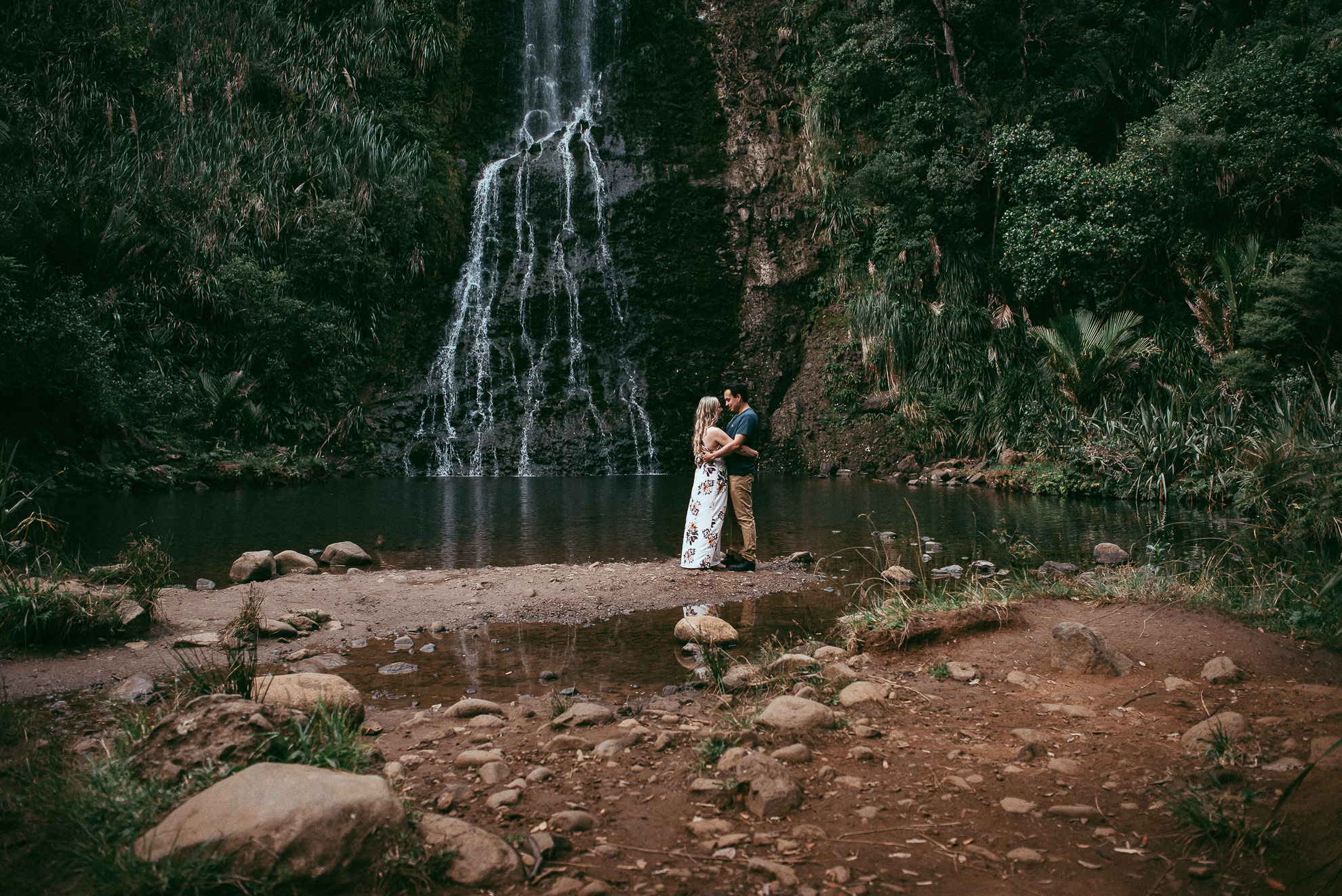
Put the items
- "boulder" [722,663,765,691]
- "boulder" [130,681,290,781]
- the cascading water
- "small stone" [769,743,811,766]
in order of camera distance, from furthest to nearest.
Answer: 1. the cascading water
2. "boulder" [722,663,765,691]
3. "small stone" [769,743,811,766]
4. "boulder" [130,681,290,781]

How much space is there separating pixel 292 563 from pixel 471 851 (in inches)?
231

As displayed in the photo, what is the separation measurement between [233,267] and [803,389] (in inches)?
566

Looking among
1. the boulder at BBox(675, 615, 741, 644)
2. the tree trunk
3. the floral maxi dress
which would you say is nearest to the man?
the floral maxi dress

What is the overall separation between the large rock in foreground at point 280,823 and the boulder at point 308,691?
41.4 inches

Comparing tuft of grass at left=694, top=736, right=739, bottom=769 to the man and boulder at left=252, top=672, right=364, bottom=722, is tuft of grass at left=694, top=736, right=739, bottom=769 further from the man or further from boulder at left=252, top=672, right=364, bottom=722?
the man

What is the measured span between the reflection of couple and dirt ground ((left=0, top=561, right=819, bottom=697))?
252 millimetres

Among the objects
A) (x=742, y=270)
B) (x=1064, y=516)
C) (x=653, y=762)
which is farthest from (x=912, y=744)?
(x=742, y=270)

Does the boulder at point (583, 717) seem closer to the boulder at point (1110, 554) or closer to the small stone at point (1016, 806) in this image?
the small stone at point (1016, 806)

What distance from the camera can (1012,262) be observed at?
52.9 ft

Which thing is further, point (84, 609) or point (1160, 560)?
point (1160, 560)

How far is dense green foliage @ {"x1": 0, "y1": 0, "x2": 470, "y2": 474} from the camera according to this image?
47.1 ft

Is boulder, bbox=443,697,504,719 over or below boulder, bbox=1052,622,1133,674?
below

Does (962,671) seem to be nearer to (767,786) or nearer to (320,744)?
(767,786)

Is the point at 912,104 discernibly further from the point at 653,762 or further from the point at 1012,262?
the point at 653,762
